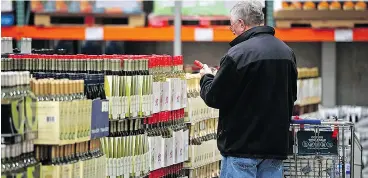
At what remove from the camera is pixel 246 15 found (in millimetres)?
5449

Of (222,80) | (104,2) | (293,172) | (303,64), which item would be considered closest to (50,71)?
(222,80)

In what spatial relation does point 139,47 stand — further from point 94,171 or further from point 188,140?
point 94,171

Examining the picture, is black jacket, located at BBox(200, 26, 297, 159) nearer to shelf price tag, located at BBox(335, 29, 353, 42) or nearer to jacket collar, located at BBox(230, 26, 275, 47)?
jacket collar, located at BBox(230, 26, 275, 47)

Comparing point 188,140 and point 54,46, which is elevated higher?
point 54,46

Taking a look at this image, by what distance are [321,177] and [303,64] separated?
203 inches

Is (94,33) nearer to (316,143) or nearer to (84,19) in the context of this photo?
(84,19)

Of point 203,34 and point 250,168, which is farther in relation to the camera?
point 203,34

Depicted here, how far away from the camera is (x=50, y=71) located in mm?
5934

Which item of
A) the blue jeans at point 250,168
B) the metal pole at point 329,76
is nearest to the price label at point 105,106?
the blue jeans at point 250,168

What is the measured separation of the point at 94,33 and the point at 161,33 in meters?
0.78

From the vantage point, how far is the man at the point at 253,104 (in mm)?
5281

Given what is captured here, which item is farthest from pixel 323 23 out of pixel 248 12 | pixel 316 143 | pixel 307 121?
pixel 248 12

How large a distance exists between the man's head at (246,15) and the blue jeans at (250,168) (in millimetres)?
774

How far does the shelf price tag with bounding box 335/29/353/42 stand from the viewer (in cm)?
→ 1007
